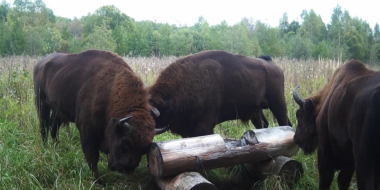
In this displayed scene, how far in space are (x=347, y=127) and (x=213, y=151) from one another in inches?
65.9

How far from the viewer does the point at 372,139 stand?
133 inches

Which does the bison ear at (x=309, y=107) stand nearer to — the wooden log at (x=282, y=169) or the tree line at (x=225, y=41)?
the wooden log at (x=282, y=169)

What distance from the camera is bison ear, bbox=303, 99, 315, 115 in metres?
4.97

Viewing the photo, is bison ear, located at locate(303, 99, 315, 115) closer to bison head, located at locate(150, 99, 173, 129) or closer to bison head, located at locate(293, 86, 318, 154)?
bison head, located at locate(293, 86, 318, 154)

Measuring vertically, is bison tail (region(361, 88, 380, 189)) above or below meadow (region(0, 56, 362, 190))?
above

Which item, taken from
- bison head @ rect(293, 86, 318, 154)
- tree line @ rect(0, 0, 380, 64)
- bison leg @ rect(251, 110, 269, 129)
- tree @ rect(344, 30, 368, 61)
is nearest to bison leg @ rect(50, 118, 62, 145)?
bison leg @ rect(251, 110, 269, 129)

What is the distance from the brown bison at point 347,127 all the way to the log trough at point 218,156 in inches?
13.5

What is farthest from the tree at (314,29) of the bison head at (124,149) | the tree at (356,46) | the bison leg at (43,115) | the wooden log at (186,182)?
the wooden log at (186,182)

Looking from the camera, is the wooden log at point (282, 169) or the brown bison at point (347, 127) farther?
the wooden log at point (282, 169)

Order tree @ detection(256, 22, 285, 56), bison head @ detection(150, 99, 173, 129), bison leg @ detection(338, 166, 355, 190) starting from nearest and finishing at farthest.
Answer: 1. bison leg @ detection(338, 166, 355, 190)
2. bison head @ detection(150, 99, 173, 129)
3. tree @ detection(256, 22, 285, 56)

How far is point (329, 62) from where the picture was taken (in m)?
13.7

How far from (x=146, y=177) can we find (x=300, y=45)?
24.8 metres

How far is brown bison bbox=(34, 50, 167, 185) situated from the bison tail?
8.68 feet

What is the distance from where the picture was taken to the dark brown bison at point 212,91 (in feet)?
19.6
